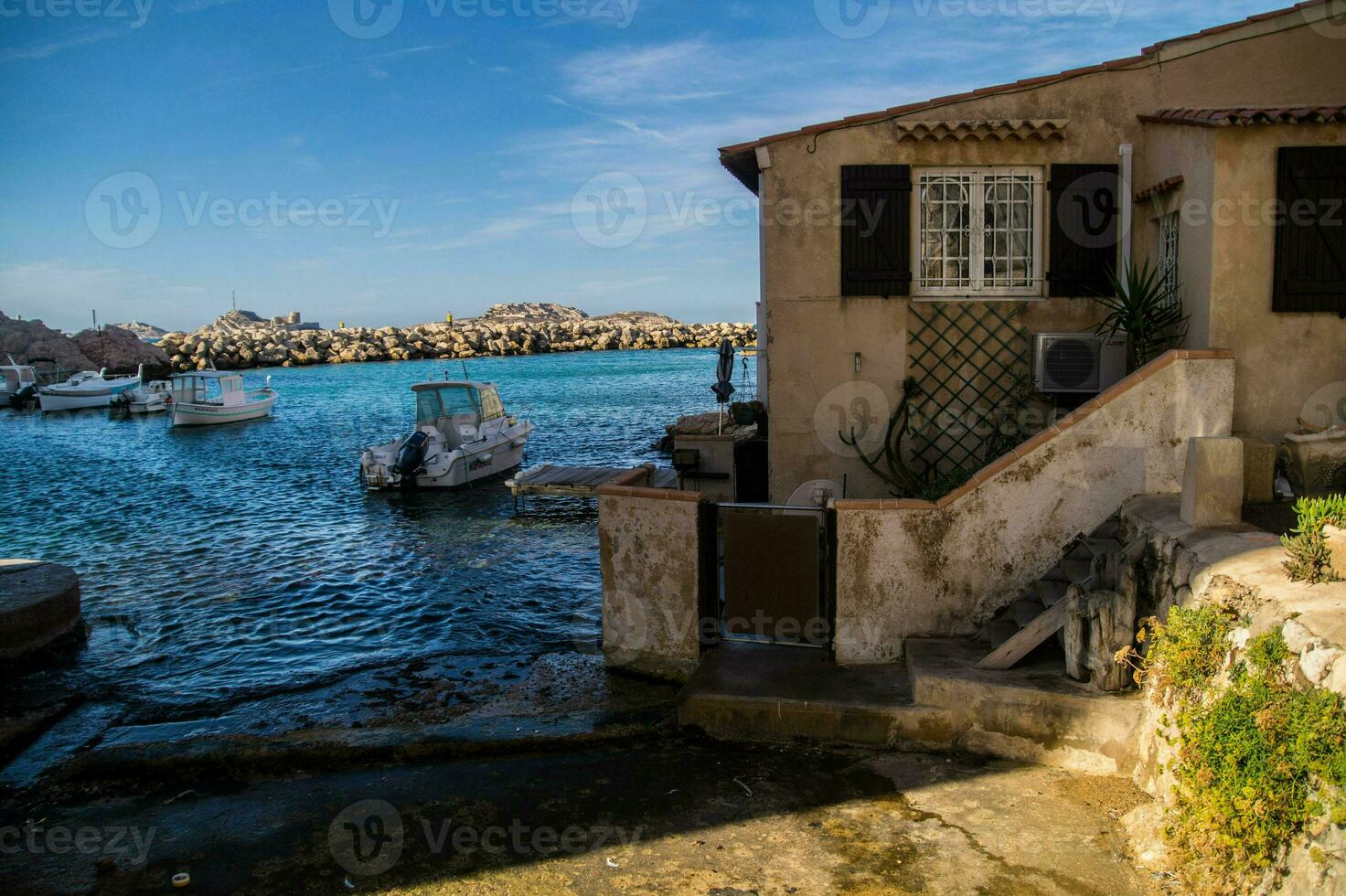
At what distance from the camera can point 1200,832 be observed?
480 cm

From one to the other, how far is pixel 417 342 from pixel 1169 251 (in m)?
107

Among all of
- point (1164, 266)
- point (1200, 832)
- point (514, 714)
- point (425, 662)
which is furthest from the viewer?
point (425, 662)

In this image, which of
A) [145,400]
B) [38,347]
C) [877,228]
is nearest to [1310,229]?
[877,228]

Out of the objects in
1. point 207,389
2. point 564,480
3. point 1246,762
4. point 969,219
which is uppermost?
point 969,219

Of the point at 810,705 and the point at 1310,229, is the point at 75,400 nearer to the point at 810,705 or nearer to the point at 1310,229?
the point at 810,705

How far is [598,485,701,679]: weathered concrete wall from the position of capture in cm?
830

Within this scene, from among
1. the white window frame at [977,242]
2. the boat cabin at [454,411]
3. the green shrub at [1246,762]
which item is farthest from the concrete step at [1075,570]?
the boat cabin at [454,411]

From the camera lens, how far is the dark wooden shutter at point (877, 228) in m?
10.1

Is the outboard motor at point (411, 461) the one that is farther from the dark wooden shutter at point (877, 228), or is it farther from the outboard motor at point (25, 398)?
the outboard motor at point (25, 398)

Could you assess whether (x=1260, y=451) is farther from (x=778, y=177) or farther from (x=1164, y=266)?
(x=778, y=177)

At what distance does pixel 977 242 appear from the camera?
1027 centimetres

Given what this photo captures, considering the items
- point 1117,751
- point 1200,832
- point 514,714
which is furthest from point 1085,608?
point 514,714

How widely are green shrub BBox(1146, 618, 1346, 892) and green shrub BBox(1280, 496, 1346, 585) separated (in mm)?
471

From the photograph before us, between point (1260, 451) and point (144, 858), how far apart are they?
8.90 meters
